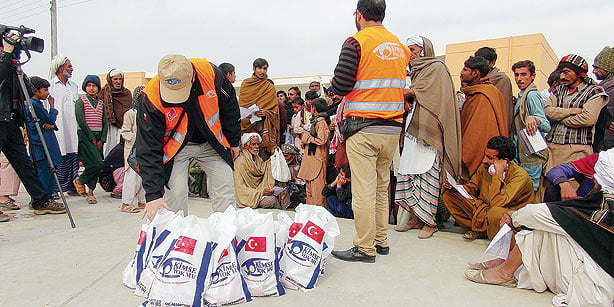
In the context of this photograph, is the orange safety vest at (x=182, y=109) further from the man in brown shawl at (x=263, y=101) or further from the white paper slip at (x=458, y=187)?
the man in brown shawl at (x=263, y=101)

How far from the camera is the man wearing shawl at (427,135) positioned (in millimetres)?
3555

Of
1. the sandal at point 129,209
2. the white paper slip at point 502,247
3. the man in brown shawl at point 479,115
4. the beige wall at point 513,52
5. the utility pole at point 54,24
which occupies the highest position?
the utility pole at point 54,24

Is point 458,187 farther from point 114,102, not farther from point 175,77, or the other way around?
point 114,102

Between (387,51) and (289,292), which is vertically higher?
(387,51)

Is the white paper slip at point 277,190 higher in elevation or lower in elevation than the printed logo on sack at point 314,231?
lower

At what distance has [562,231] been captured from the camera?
225cm

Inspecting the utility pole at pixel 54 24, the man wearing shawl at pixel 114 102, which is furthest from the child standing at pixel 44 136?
the utility pole at pixel 54 24

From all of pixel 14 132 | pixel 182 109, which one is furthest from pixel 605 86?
pixel 14 132

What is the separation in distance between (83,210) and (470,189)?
4.28m

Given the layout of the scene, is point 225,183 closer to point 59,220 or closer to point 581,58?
point 59,220

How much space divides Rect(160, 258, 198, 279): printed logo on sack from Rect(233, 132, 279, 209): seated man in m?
2.94

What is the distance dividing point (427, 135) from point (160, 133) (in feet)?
7.30

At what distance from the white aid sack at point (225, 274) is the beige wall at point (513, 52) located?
13.9m

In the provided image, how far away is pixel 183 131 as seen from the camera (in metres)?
2.62
